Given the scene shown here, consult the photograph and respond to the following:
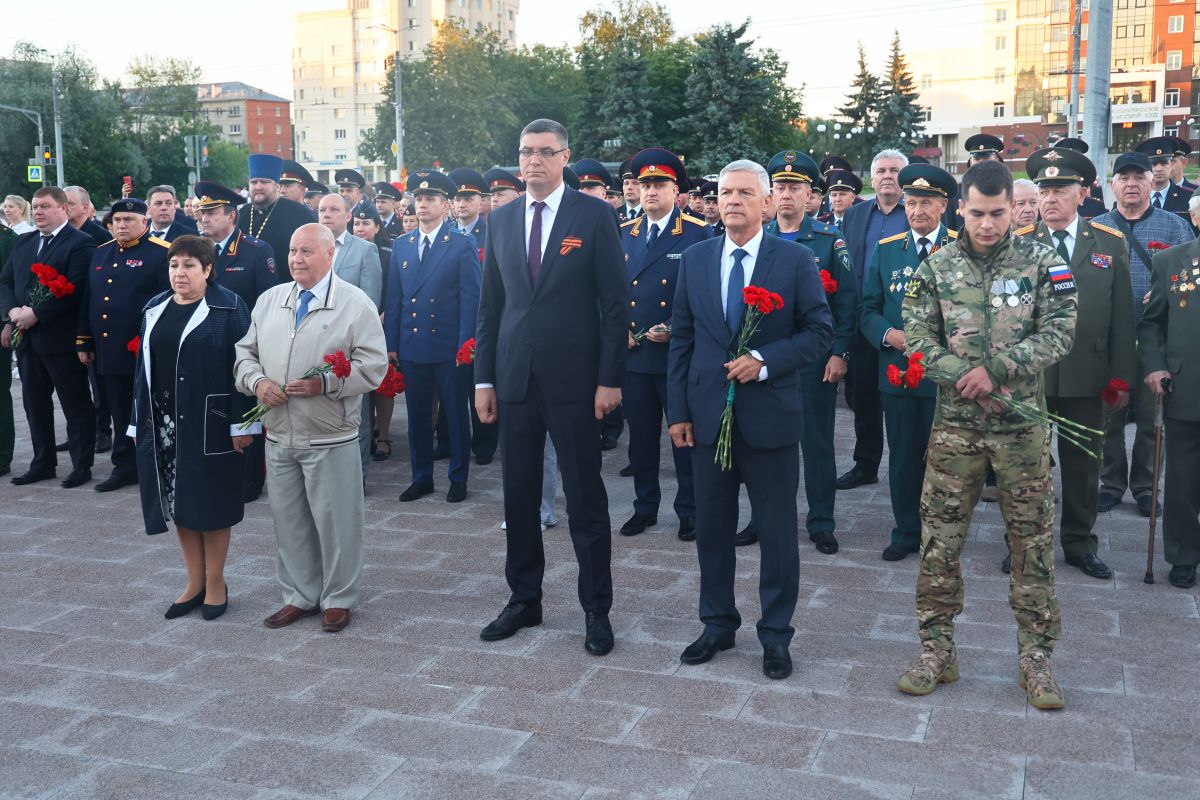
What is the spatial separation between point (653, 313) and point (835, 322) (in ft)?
3.62

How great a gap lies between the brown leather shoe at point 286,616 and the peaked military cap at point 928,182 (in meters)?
3.90

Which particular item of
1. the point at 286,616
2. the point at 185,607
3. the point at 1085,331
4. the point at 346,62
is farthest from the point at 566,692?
the point at 346,62

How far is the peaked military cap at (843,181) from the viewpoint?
35.2 ft

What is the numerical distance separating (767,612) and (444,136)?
5786cm

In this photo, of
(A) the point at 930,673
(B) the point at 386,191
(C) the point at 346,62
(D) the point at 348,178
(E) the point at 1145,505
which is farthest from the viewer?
(C) the point at 346,62

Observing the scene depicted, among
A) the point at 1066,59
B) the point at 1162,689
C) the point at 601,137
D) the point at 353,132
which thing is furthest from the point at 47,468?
the point at 353,132

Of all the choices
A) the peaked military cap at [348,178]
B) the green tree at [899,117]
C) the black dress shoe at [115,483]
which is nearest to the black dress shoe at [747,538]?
the black dress shoe at [115,483]

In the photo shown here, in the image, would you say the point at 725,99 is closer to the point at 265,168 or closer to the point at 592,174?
the point at 592,174

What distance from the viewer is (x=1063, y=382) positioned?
6102mm

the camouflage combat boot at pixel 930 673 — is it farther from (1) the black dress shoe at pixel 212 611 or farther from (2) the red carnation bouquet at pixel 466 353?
(2) the red carnation bouquet at pixel 466 353

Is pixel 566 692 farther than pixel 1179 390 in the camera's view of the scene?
No

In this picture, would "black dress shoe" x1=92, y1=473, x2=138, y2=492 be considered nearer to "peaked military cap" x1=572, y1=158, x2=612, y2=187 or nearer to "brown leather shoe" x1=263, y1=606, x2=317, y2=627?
"brown leather shoe" x1=263, y1=606, x2=317, y2=627

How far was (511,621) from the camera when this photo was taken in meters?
5.35

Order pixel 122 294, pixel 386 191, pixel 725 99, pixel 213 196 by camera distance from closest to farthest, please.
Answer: pixel 213 196 → pixel 122 294 → pixel 386 191 → pixel 725 99
